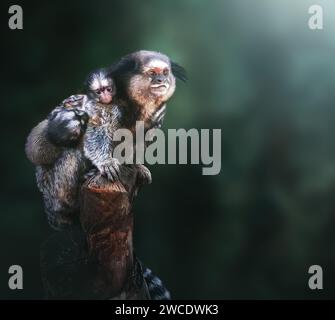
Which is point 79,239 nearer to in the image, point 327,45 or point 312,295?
point 312,295

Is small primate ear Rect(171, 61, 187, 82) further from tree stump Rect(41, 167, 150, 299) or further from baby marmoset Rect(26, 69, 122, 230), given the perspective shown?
tree stump Rect(41, 167, 150, 299)

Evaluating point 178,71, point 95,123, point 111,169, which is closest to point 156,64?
point 178,71

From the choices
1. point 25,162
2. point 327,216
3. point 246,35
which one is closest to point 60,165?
point 25,162

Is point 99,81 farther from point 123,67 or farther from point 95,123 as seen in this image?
point 95,123

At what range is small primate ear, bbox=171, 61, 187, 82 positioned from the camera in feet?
22.0

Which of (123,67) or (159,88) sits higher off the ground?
(123,67)

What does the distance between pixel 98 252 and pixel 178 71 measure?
173 cm

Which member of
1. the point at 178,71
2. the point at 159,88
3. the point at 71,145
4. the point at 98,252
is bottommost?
the point at 98,252

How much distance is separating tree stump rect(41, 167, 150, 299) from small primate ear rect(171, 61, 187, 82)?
0.92m

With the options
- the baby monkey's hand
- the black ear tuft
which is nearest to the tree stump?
Answer: the baby monkey's hand

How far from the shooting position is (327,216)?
6785 millimetres

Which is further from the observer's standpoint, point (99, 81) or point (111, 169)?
point (99, 81)

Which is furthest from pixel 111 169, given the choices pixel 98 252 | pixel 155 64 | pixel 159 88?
→ pixel 155 64

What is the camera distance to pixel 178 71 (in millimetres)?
6730
